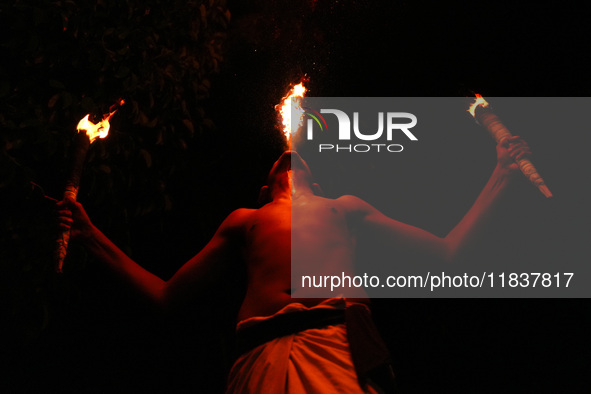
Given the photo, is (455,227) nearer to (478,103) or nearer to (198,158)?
(478,103)

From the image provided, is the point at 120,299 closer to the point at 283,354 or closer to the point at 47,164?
the point at 47,164

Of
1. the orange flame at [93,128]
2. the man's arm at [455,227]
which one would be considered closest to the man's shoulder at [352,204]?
the man's arm at [455,227]

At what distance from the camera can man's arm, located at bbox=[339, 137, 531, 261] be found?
9.09 feet

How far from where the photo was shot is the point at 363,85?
4.46 metres

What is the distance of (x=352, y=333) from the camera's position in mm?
2367

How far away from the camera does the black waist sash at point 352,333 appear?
2275mm

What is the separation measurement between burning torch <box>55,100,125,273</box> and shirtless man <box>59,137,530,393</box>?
7 centimetres

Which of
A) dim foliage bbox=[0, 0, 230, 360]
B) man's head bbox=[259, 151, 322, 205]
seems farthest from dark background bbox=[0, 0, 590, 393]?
man's head bbox=[259, 151, 322, 205]

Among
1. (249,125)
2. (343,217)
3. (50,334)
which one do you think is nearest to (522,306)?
(343,217)

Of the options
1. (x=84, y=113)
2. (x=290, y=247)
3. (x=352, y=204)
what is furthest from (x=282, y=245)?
(x=84, y=113)

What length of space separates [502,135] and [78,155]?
212 cm

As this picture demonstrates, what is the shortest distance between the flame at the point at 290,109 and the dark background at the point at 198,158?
0.65 feet

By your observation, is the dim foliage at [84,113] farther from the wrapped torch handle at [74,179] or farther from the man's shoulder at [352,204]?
the man's shoulder at [352,204]

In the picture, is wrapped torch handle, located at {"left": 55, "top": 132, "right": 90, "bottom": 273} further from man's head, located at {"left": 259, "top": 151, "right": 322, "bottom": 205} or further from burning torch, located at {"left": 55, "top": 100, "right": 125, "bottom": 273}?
man's head, located at {"left": 259, "top": 151, "right": 322, "bottom": 205}
